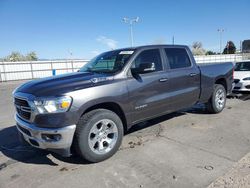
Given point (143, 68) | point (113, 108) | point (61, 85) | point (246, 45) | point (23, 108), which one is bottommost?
point (113, 108)

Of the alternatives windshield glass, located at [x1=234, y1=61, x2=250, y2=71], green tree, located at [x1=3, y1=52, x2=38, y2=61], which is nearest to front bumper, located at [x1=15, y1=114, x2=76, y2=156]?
windshield glass, located at [x1=234, y1=61, x2=250, y2=71]

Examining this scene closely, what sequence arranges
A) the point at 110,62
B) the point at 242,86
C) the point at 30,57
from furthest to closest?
the point at 30,57 < the point at 242,86 < the point at 110,62

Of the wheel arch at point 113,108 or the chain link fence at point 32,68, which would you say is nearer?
the wheel arch at point 113,108

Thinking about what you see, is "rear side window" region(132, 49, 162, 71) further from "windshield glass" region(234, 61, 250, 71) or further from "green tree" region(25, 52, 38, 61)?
"green tree" region(25, 52, 38, 61)

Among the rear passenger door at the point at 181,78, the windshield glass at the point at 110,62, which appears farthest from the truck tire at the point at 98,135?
the rear passenger door at the point at 181,78

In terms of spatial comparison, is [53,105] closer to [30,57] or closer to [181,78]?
[181,78]

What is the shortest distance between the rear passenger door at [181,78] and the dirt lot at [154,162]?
65cm

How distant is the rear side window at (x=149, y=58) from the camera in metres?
4.59

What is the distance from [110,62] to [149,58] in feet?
2.60

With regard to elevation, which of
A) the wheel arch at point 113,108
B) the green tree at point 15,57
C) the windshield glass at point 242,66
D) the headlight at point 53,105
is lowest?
the wheel arch at point 113,108

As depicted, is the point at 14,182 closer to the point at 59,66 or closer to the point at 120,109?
the point at 120,109

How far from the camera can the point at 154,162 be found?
3787 mm

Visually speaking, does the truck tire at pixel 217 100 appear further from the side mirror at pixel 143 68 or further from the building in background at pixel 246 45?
the building in background at pixel 246 45

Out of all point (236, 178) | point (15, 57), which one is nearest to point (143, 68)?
point (236, 178)
